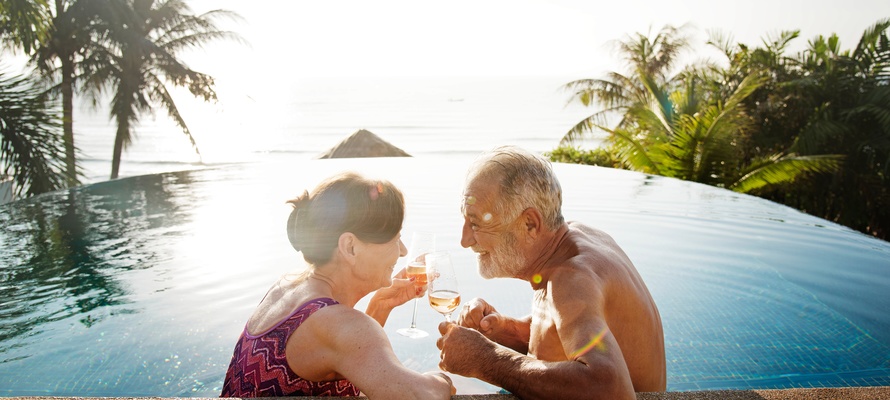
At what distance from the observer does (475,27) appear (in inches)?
4454

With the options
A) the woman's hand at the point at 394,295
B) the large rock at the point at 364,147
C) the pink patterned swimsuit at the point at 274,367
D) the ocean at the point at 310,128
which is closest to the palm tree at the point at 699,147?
the large rock at the point at 364,147

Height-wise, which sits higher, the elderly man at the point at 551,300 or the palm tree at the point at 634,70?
the palm tree at the point at 634,70

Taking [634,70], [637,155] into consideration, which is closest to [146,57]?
[637,155]

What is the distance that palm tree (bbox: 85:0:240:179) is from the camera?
71.5 ft

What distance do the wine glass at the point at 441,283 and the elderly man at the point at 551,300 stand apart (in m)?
0.14

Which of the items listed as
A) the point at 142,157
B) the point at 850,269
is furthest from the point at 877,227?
the point at 142,157

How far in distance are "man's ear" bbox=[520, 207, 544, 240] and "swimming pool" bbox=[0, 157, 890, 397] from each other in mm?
659

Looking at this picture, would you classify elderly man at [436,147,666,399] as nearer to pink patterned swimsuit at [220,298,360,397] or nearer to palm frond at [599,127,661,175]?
pink patterned swimsuit at [220,298,360,397]

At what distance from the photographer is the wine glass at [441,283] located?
9.52 ft

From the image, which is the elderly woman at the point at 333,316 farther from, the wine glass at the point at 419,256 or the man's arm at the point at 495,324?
the man's arm at the point at 495,324

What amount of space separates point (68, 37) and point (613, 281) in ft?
74.0

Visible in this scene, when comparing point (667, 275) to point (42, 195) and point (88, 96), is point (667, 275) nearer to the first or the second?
point (42, 195)

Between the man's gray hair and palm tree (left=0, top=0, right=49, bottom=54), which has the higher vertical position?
palm tree (left=0, top=0, right=49, bottom=54)

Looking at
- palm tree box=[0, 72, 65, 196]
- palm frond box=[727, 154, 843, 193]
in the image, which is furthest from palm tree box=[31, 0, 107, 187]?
palm frond box=[727, 154, 843, 193]
